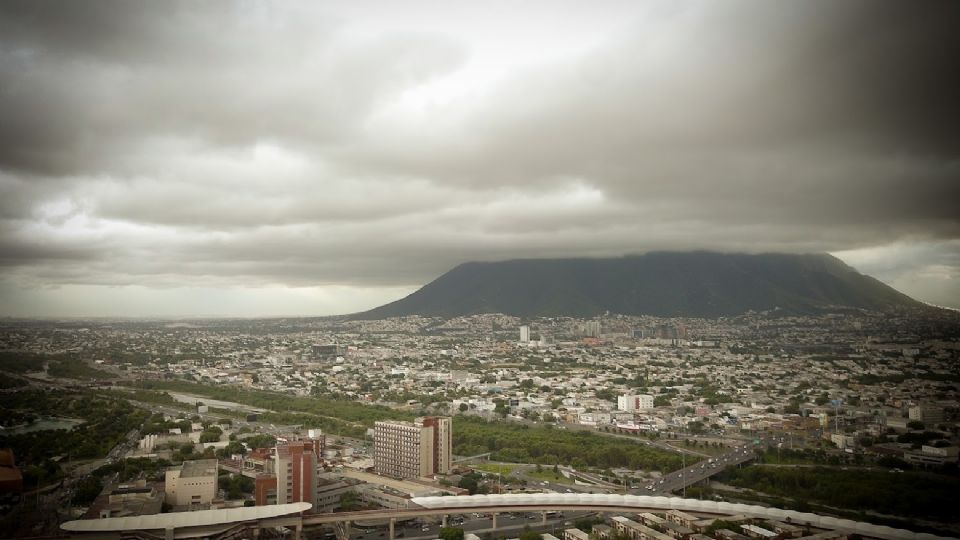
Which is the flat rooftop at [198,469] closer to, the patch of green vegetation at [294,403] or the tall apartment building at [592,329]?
the patch of green vegetation at [294,403]

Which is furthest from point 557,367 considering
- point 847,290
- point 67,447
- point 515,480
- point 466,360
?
point 67,447

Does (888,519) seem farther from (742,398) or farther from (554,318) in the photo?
(554,318)

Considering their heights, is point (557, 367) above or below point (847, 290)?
below

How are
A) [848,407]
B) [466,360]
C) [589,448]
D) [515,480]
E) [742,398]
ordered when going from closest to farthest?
[515,480], [589,448], [848,407], [742,398], [466,360]

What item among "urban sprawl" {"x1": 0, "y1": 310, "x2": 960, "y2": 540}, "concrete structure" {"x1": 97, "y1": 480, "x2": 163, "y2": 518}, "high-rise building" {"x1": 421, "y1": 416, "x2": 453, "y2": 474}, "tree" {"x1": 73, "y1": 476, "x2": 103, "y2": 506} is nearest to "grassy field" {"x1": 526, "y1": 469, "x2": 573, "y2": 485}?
"urban sprawl" {"x1": 0, "y1": 310, "x2": 960, "y2": 540}

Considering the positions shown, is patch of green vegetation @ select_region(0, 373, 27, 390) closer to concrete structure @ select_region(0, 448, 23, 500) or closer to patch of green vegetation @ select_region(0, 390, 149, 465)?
patch of green vegetation @ select_region(0, 390, 149, 465)

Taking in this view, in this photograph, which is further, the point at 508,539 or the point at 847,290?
the point at 847,290
